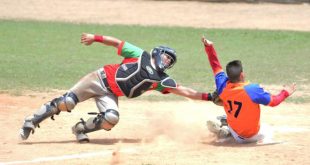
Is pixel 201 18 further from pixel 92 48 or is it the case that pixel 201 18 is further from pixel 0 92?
pixel 0 92

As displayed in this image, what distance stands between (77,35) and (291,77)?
30.0 ft

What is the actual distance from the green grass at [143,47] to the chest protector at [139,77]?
541cm

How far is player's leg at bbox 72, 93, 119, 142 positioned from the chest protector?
0.25 metres

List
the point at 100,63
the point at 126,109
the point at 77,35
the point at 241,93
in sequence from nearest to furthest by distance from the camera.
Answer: the point at 241,93
the point at 126,109
the point at 100,63
the point at 77,35

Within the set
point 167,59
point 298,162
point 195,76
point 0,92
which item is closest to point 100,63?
point 195,76

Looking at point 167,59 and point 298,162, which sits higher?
point 167,59

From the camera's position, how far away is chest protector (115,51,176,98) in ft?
32.2

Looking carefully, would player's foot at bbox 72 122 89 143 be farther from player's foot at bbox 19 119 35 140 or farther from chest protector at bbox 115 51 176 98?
chest protector at bbox 115 51 176 98

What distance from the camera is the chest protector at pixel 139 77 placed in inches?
386

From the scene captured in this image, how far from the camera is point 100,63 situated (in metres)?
18.8

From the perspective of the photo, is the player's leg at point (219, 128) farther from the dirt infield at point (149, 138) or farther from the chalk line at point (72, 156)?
the chalk line at point (72, 156)

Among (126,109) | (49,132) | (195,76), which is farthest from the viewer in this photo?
(195,76)

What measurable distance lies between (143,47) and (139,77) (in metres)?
12.0

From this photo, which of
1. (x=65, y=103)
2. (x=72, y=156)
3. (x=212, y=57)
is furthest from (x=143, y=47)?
(x=72, y=156)
